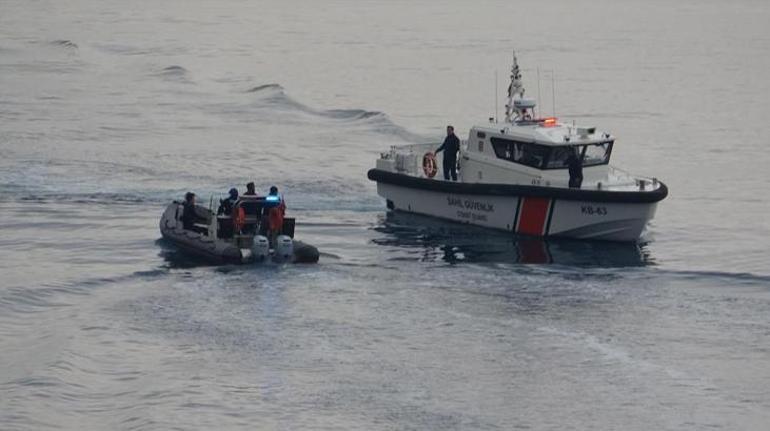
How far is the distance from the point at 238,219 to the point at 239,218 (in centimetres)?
5

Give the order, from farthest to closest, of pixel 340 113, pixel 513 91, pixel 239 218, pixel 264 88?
1. pixel 264 88
2. pixel 340 113
3. pixel 513 91
4. pixel 239 218

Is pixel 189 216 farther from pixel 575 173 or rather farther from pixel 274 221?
pixel 575 173

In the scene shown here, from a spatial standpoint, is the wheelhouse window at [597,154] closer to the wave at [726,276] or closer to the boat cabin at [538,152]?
the boat cabin at [538,152]

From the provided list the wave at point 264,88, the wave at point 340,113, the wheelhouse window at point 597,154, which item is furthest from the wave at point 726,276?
the wave at point 264,88

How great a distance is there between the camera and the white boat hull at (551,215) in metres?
36.3

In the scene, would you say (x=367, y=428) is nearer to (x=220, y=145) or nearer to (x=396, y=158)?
(x=396, y=158)

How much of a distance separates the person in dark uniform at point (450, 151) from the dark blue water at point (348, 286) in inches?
55.7

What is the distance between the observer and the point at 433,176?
1566 inches

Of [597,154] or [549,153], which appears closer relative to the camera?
[549,153]

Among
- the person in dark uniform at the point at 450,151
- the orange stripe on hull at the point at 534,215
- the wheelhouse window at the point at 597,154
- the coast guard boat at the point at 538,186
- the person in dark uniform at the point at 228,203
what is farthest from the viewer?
the person in dark uniform at the point at 450,151

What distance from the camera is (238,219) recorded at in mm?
34719

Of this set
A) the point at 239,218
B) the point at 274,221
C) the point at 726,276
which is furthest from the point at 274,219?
the point at 726,276

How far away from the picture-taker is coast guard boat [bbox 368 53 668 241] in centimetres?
3634

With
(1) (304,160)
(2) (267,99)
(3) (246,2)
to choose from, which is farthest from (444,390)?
(3) (246,2)
